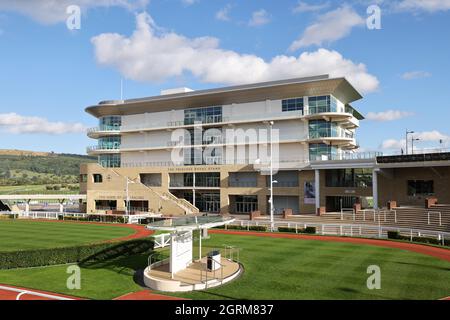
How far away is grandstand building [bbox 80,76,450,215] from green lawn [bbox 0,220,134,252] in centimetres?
1666

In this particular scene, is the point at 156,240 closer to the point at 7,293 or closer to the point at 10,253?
the point at 10,253

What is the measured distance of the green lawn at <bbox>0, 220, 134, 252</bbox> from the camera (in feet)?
102

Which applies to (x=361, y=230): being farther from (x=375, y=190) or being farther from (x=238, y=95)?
(x=238, y=95)

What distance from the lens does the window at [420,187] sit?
150 ft

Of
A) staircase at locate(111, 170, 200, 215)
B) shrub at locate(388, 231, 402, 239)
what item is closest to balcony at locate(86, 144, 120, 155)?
staircase at locate(111, 170, 200, 215)

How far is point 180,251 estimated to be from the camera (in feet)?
67.4

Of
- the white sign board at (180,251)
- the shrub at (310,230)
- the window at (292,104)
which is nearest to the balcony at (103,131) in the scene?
the window at (292,104)

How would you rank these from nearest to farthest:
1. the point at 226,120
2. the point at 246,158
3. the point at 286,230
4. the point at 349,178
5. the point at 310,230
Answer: the point at 310,230, the point at 286,230, the point at 349,178, the point at 246,158, the point at 226,120

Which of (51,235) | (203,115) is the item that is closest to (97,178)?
(203,115)

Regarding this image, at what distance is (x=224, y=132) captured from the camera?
61.9m

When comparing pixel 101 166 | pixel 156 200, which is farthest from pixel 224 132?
pixel 101 166

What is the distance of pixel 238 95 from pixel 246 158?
9787mm

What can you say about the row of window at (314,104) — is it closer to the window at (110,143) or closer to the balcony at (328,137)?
the balcony at (328,137)

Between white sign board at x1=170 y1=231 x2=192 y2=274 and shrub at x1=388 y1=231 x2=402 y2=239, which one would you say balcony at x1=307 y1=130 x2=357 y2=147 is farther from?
white sign board at x1=170 y1=231 x2=192 y2=274
